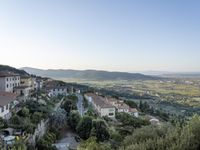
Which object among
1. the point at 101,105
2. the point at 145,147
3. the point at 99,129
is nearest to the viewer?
the point at 145,147

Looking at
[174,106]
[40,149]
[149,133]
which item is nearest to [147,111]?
[174,106]

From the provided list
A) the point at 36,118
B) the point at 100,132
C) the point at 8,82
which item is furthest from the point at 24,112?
the point at 8,82

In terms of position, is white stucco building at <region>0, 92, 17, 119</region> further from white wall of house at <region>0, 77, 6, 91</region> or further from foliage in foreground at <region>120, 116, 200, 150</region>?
foliage in foreground at <region>120, 116, 200, 150</region>

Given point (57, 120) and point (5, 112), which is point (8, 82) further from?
point (57, 120)

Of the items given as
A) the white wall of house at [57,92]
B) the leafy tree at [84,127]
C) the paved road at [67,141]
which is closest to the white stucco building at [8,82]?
the white wall of house at [57,92]

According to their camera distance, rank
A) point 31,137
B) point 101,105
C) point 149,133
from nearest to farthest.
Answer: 1. point 149,133
2. point 31,137
3. point 101,105

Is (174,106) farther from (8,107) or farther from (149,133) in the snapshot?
(149,133)

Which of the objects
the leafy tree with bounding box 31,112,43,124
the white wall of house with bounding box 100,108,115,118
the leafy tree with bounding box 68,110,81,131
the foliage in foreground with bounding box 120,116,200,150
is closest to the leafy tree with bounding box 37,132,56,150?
the leafy tree with bounding box 31,112,43,124
